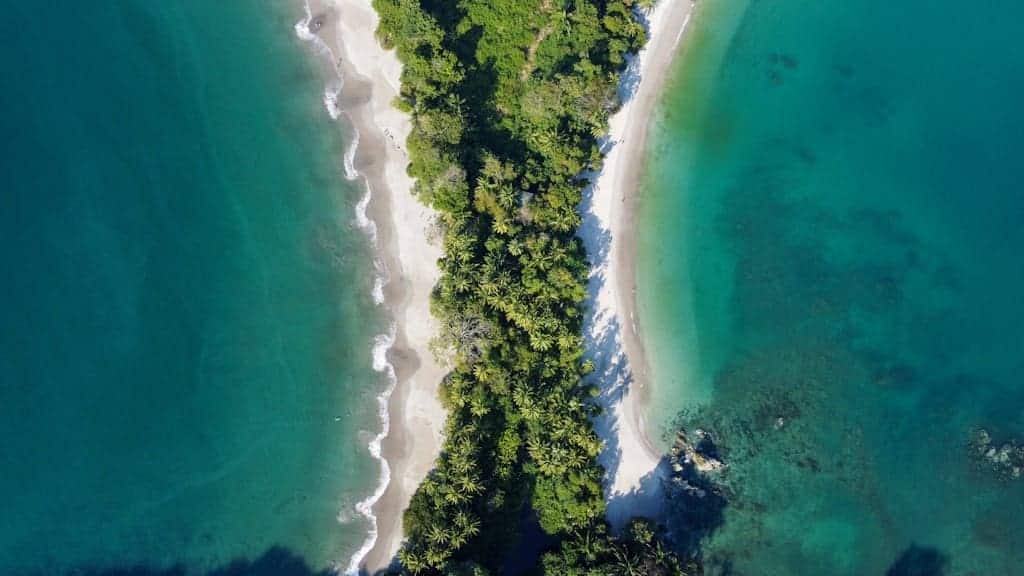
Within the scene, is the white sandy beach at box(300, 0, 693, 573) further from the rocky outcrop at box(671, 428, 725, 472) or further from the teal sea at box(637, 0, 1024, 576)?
the teal sea at box(637, 0, 1024, 576)

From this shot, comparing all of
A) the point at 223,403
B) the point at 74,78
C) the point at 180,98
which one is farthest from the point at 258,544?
the point at 74,78

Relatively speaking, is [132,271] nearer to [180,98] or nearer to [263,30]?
[180,98]

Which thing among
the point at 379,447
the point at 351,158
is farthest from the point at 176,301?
the point at 379,447

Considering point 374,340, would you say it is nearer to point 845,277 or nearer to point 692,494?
point 692,494

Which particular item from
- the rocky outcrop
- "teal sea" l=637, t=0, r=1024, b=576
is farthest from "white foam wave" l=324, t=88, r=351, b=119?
the rocky outcrop

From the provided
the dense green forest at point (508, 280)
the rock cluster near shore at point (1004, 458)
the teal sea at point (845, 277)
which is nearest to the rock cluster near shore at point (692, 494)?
the teal sea at point (845, 277)

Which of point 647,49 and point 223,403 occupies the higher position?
point 647,49
